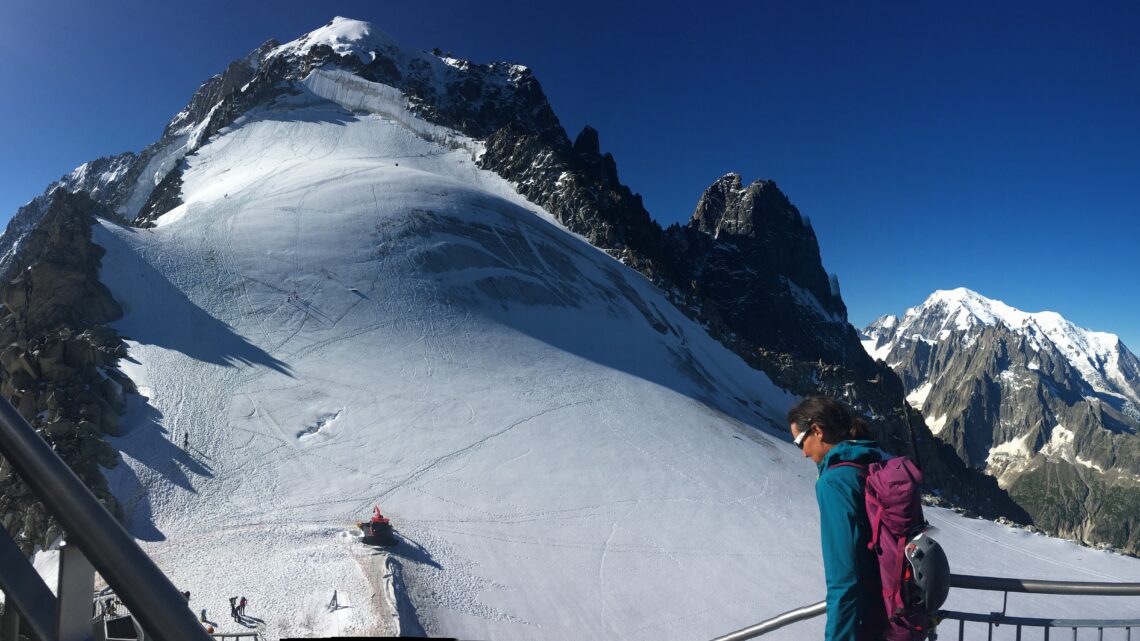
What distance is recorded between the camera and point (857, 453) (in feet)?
11.1

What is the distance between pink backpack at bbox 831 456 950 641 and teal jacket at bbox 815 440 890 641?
5 cm

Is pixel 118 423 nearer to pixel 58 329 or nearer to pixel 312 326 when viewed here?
pixel 58 329

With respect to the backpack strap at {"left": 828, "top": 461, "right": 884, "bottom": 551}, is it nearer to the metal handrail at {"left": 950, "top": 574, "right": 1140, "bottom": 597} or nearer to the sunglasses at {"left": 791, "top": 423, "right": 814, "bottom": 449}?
the sunglasses at {"left": 791, "top": 423, "right": 814, "bottom": 449}

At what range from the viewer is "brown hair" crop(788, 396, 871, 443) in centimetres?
379

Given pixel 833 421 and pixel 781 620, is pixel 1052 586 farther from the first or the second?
pixel 833 421

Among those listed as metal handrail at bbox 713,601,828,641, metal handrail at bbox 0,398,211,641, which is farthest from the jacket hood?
metal handrail at bbox 0,398,211,641

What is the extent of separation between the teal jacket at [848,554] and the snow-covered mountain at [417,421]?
10467mm

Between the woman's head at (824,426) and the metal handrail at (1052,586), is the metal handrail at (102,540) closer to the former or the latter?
the woman's head at (824,426)

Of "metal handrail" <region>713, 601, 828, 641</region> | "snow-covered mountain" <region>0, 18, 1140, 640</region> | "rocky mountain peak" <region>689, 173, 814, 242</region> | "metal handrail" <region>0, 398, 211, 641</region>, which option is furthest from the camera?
"rocky mountain peak" <region>689, 173, 814, 242</region>

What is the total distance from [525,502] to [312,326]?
1436 cm

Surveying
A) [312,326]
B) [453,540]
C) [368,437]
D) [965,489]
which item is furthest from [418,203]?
[965,489]

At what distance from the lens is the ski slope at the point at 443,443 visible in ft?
45.3

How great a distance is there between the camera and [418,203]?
42.8 m

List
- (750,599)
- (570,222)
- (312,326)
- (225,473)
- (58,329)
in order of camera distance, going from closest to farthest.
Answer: (750,599), (225,473), (58,329), (312,326), (570,222)
